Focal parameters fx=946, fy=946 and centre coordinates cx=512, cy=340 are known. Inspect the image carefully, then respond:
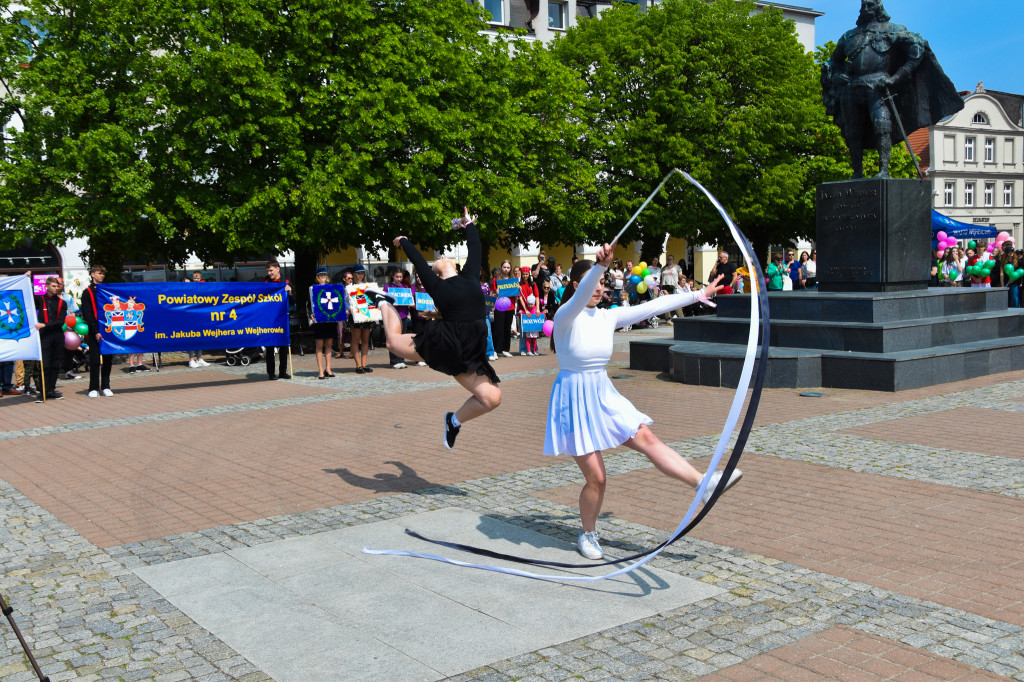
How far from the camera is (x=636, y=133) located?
37.0m

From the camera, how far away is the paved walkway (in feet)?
14.6

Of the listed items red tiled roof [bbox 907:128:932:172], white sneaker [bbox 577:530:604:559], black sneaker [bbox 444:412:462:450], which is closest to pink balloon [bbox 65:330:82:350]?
black sneaker [bbox 444:412:462:450]

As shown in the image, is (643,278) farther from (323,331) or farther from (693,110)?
(693,110)

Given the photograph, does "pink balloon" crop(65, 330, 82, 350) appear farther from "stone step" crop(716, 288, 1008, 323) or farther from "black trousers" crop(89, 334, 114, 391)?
"stone step" crop(716, 288, 1008, 323)

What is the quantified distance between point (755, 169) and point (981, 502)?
1316 inches

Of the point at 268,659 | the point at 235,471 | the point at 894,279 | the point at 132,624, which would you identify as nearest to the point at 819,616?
the point at 268,659

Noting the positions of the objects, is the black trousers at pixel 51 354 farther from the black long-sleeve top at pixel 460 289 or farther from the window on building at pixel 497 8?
the window on building at pixel 497 8

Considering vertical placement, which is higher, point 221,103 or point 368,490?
point 221,103

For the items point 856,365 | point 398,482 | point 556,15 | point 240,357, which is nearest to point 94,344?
point 240,357

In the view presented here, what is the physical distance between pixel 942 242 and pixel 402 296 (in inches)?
801

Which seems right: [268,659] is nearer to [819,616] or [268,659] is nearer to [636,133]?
[819,616]

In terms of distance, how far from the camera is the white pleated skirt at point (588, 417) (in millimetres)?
5781

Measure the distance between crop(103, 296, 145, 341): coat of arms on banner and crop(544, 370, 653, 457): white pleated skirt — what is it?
11.8 m

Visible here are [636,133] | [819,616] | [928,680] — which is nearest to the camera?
[928,680]
